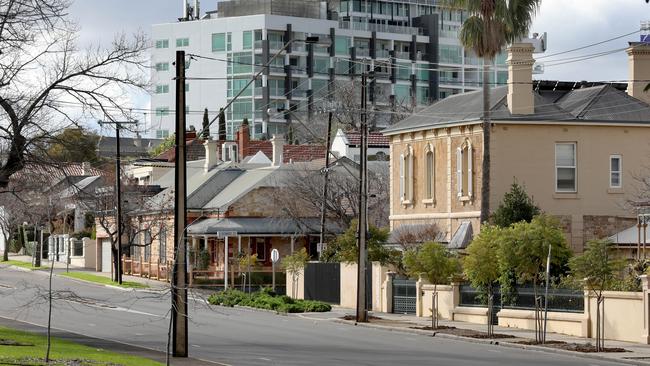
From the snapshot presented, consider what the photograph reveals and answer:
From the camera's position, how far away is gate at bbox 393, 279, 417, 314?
4991 cm

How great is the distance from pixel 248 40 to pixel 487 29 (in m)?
80.1

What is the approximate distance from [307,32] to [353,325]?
286 ft

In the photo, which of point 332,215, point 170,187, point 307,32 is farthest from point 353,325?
point 307,32

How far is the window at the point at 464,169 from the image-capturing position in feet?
172

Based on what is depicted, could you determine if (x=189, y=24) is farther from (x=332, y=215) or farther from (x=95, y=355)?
(x=95, y=355)

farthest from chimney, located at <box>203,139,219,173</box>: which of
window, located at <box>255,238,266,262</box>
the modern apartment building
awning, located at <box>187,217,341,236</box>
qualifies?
the modern apartment building

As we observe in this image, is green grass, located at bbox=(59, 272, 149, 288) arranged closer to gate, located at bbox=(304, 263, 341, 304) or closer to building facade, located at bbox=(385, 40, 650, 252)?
gate, located at bbox=(304, 263, 341, 304)

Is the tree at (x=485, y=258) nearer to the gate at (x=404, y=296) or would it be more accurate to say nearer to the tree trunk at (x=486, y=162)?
the gate at (x=404, y=296)

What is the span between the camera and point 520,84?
171 feet

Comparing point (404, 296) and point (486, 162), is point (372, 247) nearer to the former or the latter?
point (404, 296)

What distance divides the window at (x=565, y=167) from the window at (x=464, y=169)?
137 inches

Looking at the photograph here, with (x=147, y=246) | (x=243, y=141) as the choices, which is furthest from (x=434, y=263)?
(x=243, y=141)

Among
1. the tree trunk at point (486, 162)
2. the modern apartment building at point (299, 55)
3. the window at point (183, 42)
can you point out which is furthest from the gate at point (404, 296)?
the window at point (183, 42)

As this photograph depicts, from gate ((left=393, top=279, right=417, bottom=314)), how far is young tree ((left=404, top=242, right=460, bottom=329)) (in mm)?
2636
